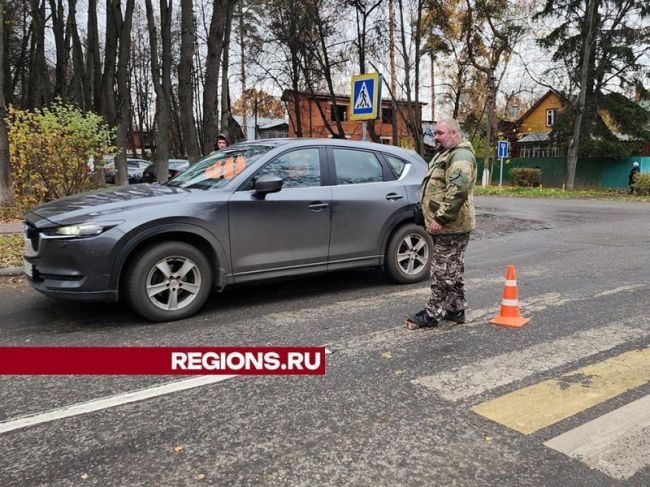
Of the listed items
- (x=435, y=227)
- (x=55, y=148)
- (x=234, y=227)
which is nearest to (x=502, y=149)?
(x=55, y=148)

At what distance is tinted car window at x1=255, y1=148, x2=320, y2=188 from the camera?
5.69 m

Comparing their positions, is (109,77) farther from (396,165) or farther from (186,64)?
(396,165)

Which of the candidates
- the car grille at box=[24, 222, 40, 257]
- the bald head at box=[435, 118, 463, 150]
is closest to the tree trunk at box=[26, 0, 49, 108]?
the car grille at box=[24, 222, 40, 257]

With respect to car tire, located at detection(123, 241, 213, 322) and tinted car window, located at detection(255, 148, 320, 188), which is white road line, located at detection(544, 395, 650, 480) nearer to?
car tire, located at detection(123, 241, 213, 322)

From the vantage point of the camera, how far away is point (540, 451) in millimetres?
2793

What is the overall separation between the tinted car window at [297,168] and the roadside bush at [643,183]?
25.3 m

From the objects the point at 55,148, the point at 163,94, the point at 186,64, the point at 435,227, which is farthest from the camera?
the point at 163,94

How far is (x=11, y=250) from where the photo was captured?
788 centimetres

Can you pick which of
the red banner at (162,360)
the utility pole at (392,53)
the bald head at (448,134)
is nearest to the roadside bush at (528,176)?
the utility pole at (392,53)

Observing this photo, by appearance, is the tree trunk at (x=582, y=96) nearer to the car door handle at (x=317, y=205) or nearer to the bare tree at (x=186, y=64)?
the bare tree at (x=186, y=64)

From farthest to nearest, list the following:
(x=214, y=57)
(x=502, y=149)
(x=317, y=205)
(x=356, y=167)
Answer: (x=502, y=149), (x=214, y=57), (x=356, y=167), (x=317, y=205)

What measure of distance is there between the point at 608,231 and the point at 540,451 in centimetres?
1074

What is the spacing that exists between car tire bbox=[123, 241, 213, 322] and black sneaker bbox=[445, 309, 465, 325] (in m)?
2.30

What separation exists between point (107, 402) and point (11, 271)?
449cm
